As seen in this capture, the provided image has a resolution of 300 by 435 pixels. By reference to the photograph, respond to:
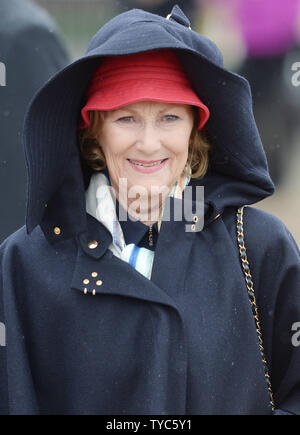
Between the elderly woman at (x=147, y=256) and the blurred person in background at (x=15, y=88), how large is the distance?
1087 millimetres

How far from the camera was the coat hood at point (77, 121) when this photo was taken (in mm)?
2434

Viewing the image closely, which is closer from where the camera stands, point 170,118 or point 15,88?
point 170,118

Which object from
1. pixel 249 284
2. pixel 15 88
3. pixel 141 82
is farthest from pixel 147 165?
pixel 15 88

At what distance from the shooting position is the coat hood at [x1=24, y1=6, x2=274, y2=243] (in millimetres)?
2434

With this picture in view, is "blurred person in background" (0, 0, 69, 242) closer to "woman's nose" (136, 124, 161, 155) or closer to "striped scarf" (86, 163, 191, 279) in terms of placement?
"striped scarf" (86, 163, 191, 279)

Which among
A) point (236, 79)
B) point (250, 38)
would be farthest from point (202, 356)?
point (250, 38)

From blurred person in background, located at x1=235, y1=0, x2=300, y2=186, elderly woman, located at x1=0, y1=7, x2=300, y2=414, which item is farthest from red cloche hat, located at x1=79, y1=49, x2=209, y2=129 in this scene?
blurred person in background, located at x1=235, y1=0, x2=300, y2=186

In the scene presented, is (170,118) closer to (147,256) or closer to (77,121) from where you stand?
(77,121)

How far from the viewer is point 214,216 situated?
98.4 inches

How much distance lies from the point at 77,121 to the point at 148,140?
30cm

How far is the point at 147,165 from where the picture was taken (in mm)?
2500

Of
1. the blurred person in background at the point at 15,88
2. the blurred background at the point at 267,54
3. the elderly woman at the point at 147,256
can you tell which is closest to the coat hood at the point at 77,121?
the elderly woman at the point at 147,256

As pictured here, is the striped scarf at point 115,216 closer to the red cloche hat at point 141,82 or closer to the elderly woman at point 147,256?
the elderly woman at point 147,256

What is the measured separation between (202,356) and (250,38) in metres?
4.55
